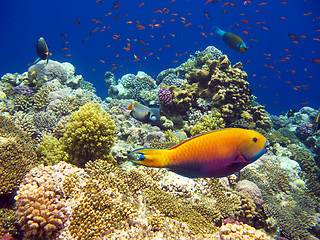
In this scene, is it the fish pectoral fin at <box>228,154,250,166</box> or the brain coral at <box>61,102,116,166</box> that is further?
the brain coral at <box>61,102,116,166</box>

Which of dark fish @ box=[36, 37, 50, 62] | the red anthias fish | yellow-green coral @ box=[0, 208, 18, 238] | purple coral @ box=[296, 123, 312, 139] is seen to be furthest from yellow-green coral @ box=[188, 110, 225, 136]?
purple coral @ box=[296, 123, 312, 139]

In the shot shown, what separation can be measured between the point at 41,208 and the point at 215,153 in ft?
9.79

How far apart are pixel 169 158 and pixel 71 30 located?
12641 centimetres

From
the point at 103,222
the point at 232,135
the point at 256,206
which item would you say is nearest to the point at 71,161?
the point at 103,222

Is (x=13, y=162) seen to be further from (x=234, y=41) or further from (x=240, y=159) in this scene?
(x=234, y=41)

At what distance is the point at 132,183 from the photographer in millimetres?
3627

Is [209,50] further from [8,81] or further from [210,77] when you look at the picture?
[8,81]

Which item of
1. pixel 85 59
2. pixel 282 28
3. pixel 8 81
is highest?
pixel 282 28

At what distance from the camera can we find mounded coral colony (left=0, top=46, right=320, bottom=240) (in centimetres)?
285

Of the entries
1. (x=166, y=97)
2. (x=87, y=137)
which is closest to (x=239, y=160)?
(x=87, y=137)

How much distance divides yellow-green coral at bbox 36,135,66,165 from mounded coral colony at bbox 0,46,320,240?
3 centimetres

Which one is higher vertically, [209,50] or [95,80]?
[95,80]

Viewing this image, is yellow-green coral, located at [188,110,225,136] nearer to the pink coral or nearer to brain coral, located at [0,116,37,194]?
the pink coral

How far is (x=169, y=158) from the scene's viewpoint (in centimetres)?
145
